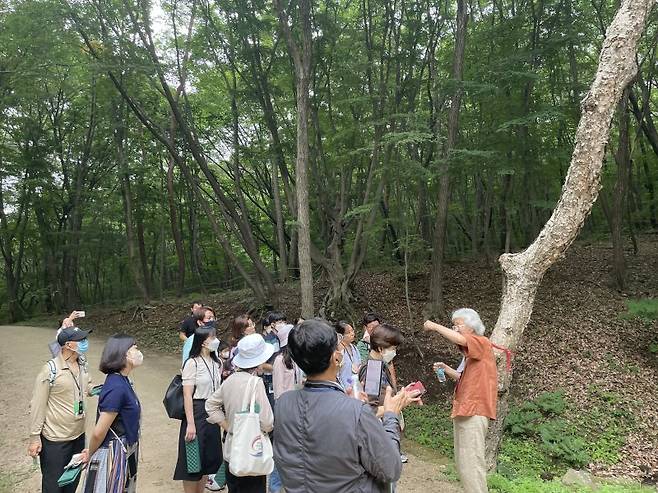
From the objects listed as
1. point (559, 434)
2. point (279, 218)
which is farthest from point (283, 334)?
point (279, 218)

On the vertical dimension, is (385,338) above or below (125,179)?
below

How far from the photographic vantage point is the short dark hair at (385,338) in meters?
4.18

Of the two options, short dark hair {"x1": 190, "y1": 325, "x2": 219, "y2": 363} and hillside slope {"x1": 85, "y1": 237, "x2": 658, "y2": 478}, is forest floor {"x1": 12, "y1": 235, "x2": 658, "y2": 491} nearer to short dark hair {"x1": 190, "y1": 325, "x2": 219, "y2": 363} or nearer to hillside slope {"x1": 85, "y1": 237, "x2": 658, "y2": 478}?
hillside slope {"x1": 85, "y1": 237, "x2": 658, "y2": 478}

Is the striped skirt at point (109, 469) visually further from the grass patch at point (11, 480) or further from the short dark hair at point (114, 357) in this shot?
the grass patch at point (11, 480)

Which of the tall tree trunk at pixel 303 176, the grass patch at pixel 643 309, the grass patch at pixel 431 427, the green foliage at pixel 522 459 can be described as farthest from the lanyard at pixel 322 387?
the grass patch at pixel 643 309

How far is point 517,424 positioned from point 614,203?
757 cm

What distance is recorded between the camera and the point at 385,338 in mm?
4180

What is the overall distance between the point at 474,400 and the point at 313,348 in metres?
2.30

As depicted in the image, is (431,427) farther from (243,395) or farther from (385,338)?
(243,395)

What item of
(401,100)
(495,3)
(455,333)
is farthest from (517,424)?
(495,3)

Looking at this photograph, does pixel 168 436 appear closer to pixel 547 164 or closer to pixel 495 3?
pixel 547 164

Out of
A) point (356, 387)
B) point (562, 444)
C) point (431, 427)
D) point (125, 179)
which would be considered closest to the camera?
point (356, 387)

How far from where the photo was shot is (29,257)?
3178 cm

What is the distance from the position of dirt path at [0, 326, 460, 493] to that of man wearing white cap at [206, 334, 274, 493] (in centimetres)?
207
